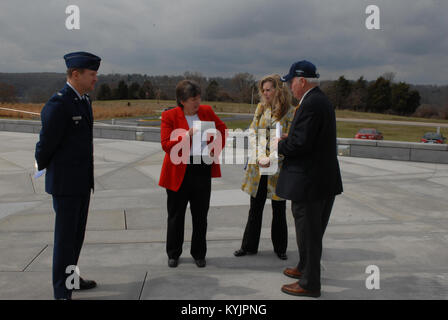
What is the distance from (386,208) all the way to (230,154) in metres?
6.22

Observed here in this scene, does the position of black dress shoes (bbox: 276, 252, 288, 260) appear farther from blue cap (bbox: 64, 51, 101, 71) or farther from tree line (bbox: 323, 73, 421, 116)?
tree line (bbox: 323, 73, 421, 116)

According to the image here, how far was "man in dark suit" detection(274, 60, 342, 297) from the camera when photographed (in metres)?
3.12

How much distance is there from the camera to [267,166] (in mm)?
3814

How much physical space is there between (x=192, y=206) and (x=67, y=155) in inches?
55.7

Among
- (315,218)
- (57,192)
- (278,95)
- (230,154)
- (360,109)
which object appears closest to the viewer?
(57,192)

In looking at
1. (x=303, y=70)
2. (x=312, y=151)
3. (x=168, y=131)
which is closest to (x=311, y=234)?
(x=312, y=151)

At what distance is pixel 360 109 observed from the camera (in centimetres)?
8619

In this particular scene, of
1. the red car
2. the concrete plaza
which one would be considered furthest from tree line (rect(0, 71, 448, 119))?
the concrete plaza

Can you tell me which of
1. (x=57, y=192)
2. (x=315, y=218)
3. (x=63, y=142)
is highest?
(x=63, y=142)

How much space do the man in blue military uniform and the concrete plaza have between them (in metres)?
0.44

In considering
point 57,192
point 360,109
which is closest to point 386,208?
point 57,192

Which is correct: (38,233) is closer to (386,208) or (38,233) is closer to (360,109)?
(386,208)
